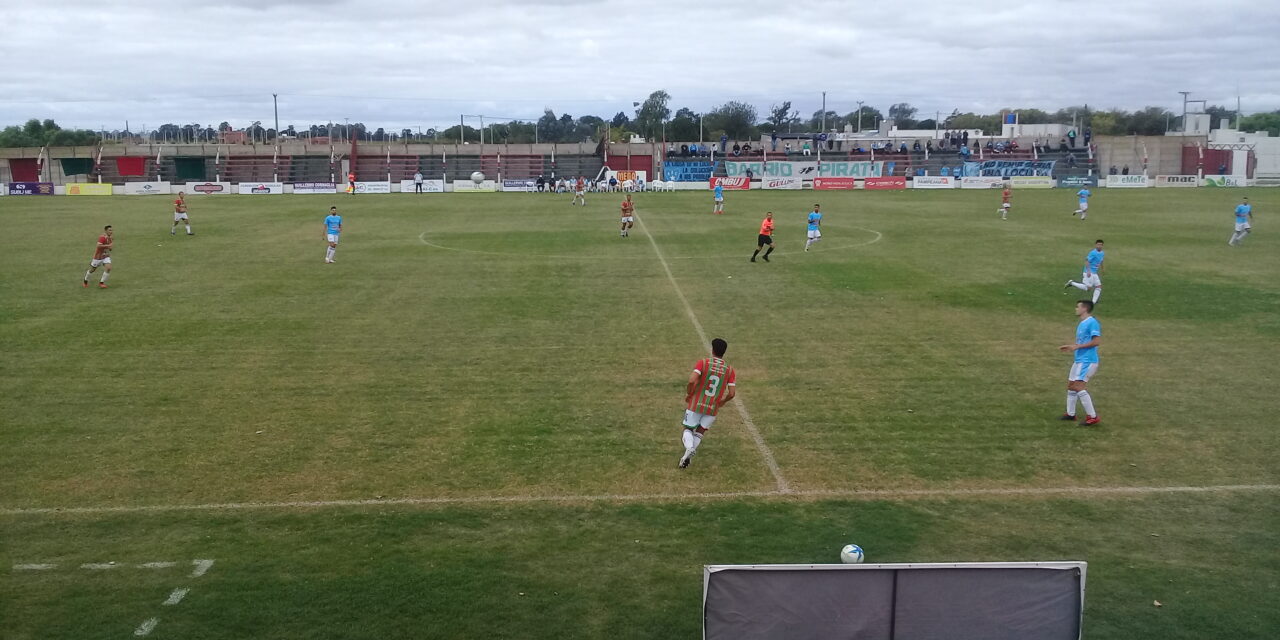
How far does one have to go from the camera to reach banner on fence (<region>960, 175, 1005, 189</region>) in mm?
76188

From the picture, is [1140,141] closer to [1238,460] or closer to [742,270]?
[742,270]

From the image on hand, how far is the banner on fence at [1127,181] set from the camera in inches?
2992

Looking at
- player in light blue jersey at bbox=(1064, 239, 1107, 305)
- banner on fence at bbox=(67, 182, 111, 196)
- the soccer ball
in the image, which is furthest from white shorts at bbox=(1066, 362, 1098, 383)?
banner on fence at bbox=(67, 182, 111, 196)

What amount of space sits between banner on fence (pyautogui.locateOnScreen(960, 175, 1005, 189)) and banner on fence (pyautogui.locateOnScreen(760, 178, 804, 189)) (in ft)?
42.1

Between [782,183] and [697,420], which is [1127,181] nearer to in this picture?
[782,183]

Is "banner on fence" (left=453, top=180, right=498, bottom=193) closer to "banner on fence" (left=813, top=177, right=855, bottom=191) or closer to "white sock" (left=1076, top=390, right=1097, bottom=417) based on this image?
"banner on fence" (left=813, top=177, right=855, bottom=191)

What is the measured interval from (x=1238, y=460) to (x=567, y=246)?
2619cm

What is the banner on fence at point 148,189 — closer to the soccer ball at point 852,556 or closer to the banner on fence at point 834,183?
the banner on fence at point 834,183

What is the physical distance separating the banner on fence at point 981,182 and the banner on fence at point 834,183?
8597 mm

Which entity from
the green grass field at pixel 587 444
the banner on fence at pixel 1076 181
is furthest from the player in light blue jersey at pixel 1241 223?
the banner on fence at pixel 1076 181

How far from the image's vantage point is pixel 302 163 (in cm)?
8575

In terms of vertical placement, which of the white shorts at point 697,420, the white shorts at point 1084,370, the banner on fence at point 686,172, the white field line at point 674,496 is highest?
the banner on fence at point 686,172

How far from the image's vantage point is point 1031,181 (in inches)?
3051

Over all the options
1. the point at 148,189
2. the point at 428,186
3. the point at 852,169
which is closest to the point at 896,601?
the point at 428,186
